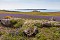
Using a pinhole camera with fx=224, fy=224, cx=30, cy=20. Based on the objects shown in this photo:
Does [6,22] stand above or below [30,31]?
above

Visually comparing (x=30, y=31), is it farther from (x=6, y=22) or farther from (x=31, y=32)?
(x=6, y=22)

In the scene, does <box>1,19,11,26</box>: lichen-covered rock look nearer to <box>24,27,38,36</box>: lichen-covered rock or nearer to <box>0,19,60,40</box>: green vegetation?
<box>0,19,60,40</box>: green vegetation

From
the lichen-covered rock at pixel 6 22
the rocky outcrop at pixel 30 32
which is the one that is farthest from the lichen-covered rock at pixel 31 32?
the lichen-covered rock at pixel 6 22

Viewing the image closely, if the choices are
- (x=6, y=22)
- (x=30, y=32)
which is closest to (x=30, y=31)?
(x=30, y=32)

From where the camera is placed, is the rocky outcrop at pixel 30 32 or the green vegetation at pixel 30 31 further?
the rocky outcrop at pixel 30 32

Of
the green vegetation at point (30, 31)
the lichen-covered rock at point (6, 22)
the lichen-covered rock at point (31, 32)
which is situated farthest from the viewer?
the lichen-covered rock at point (6, 22)

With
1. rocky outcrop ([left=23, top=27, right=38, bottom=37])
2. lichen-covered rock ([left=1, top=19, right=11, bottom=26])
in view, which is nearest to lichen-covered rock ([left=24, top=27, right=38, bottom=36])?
rocky outcrop ([left=23, top=27, right=38, bottom=37])

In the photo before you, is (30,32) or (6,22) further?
(6,22)

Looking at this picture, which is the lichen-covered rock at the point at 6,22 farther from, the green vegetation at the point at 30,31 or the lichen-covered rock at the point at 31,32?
the lichen-covered rock at the point at 31,32

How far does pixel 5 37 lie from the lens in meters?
Result: 11.8

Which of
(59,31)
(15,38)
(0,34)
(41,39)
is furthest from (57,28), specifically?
(0,34)

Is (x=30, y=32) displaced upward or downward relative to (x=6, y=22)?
downward

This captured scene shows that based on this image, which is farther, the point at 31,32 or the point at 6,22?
the point at 6,22

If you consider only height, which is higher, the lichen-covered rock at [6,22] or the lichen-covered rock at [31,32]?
the lichen-covered rock at [6,22]
